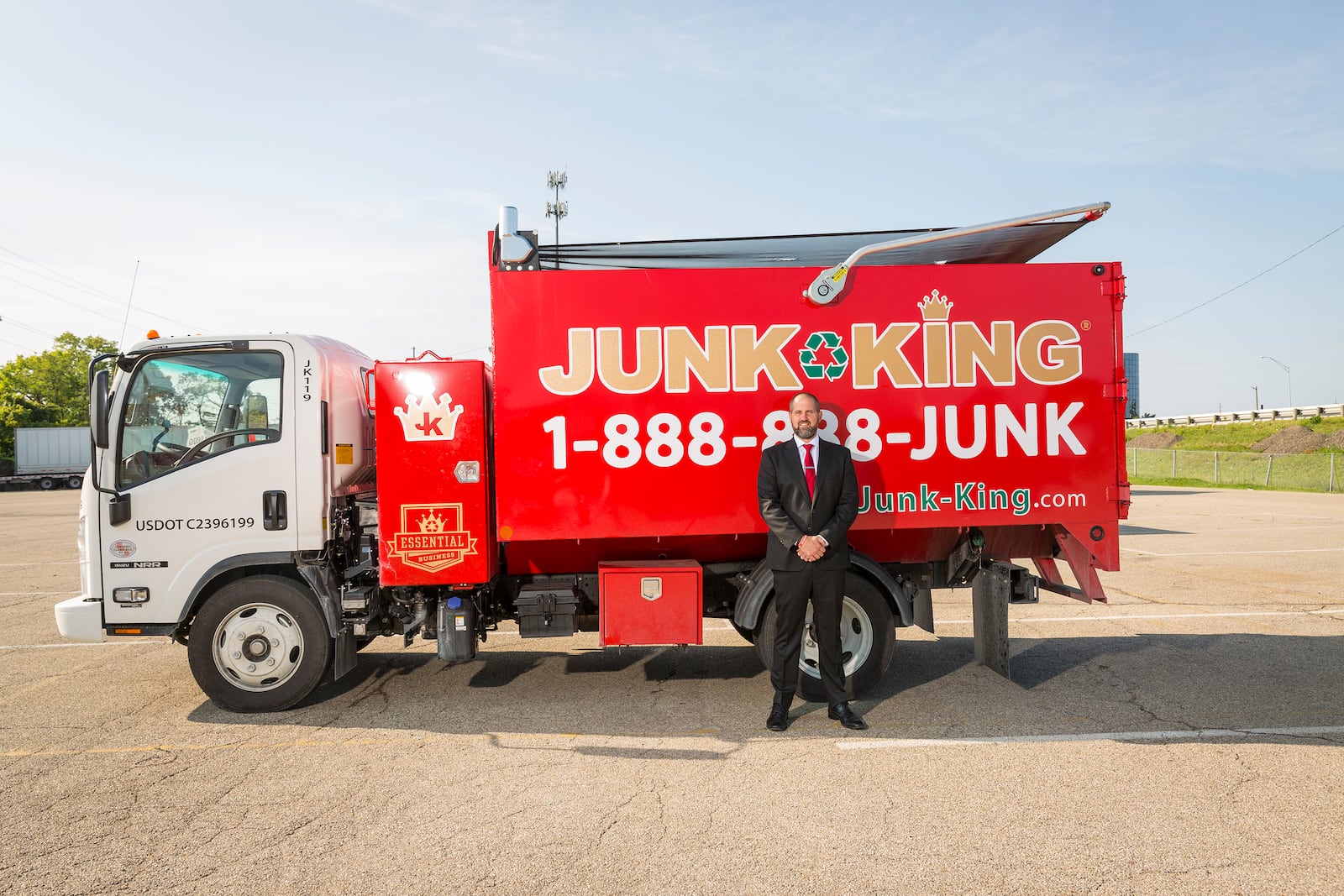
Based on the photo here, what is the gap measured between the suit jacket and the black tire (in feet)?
1.80

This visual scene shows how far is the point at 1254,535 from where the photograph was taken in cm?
1554

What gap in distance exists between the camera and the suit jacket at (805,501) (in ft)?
16.9

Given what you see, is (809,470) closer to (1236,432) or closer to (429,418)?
(429,418)

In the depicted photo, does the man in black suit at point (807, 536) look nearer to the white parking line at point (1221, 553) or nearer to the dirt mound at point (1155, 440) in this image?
the white parking line at point (1221, 553)

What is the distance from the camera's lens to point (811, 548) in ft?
16.6

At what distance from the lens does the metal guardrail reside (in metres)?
58.7

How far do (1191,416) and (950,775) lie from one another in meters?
84.7

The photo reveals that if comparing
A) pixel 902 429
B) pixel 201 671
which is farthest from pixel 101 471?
pixel 902 429


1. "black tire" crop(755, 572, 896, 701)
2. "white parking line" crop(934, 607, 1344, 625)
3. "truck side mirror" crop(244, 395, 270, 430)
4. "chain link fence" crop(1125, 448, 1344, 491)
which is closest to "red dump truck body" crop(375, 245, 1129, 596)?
"black tire" crop(755, 572, 896, 701)

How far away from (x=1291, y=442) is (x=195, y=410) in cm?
6091

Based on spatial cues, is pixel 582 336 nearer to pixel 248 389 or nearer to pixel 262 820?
pixel 248 389

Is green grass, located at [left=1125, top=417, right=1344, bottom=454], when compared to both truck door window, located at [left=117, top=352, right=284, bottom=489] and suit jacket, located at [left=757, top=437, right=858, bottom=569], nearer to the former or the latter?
suit jacket, located at [left=757, top=437, right=858, bottom=569]

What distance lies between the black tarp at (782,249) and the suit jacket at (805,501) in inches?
58.9

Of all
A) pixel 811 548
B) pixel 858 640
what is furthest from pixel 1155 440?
pixel 811 548
